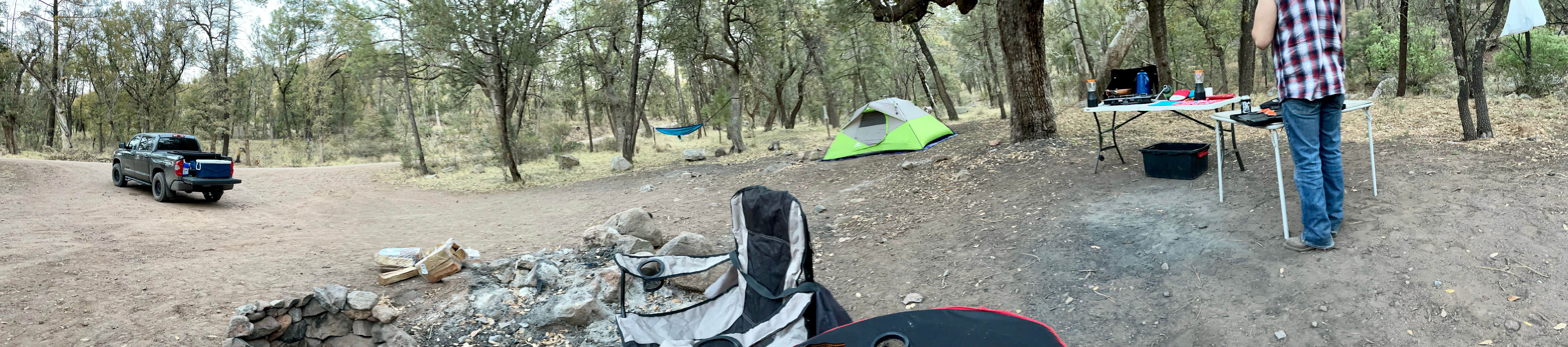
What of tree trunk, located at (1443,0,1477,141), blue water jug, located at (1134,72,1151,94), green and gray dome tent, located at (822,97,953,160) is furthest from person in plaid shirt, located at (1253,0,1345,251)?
green and gray dome tent, located at (822,97,953,160)

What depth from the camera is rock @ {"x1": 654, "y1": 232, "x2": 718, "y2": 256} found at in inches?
185

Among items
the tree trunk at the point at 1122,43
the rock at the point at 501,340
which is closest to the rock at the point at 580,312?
the rock at the point at 501,340

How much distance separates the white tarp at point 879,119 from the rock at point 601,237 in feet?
15.1

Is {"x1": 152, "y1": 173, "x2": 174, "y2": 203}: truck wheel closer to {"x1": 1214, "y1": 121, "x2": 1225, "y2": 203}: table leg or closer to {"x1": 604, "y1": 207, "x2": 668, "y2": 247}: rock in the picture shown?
{"x1": 604, "y1": 207, "x2": 668, "y2": 247}: rock

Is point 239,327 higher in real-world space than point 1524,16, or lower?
Result: lower

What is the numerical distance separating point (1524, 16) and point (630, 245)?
554 cm

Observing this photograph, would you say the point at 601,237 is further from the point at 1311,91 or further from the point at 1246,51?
the point at 1246,51

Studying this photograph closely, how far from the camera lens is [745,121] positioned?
25281 millimetres

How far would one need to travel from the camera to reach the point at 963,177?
21.8 ft

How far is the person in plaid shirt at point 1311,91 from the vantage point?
2.93m

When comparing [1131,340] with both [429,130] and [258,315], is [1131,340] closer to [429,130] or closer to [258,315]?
[258,315]

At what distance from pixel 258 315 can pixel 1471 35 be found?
7712 mm

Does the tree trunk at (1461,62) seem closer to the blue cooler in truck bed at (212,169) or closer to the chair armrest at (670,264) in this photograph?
the chair armrest at (670,264)

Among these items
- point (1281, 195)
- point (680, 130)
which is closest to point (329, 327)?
point (1281, 195)
